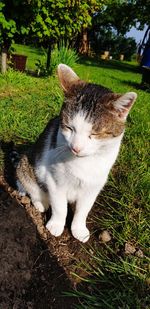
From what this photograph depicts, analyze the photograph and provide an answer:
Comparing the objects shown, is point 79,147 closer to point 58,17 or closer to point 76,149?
point 76,149

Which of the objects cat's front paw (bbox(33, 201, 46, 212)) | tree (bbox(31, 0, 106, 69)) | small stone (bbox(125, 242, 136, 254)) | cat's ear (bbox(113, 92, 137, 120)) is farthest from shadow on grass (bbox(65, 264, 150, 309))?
tree (bbox(31, 0, 106, 69))

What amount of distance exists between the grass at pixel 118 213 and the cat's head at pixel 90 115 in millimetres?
809

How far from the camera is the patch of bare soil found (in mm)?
2295

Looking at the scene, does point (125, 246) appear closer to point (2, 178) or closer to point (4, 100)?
point (2, 178)

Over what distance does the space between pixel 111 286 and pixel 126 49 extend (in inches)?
1197

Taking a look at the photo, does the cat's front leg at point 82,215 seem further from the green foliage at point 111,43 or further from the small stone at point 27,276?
the green foliage at point 111,43

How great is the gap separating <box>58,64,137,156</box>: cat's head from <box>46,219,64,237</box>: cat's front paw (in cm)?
76

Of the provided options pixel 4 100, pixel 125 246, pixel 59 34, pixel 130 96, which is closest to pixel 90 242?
pixel 125 246

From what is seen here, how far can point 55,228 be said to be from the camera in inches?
110

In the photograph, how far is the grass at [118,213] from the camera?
2328 millimetres

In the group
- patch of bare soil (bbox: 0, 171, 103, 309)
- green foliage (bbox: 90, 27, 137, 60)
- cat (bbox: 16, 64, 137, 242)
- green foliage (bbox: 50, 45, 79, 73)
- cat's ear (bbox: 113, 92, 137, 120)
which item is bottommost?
green foliage (bbox: 90, 27, 137, 60)

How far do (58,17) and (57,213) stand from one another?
5.91 meters

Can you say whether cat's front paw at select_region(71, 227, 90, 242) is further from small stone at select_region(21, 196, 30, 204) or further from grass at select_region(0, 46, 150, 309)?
small stone at select_region(21, 196, 30, 204)

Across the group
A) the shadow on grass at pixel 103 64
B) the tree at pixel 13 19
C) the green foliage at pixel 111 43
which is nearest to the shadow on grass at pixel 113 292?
the tree at pixel 13 19
